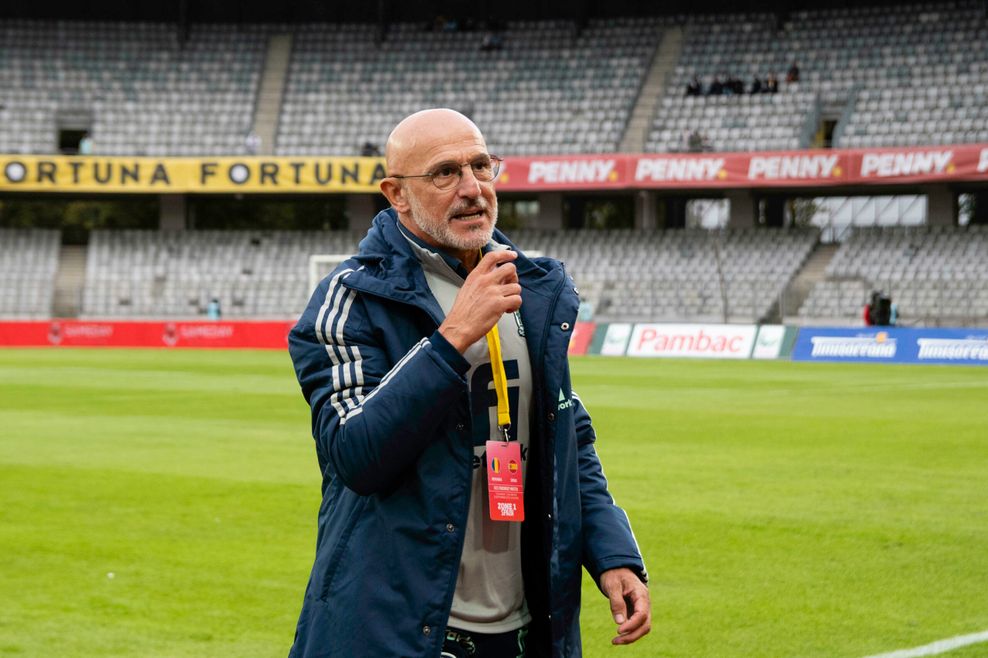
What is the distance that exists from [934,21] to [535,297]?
5081 cm

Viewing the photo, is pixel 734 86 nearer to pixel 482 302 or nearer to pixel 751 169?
pixel 751 169

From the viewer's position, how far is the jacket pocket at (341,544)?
11.0ft

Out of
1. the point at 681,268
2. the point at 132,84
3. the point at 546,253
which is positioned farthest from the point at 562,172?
the point at 132,84

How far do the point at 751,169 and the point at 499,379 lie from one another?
44465 mm

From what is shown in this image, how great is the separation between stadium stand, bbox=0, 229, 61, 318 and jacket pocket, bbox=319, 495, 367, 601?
1899 inches

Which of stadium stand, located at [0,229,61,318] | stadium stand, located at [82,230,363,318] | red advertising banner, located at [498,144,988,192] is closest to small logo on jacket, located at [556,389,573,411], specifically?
red advertising banner, located at [498,144,988,192]

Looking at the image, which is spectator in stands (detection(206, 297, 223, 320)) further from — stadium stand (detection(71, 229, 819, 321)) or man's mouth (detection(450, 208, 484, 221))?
man's mouth (detection(450, 208, 484, 221))

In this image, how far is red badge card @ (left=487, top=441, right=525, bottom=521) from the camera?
11.0 ft

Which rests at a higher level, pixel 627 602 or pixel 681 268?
pixel 681 268

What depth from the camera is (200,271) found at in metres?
52.0

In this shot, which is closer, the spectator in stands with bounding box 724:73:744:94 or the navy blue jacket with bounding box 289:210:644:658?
the navy blue jacket with bounding box 289:210:644:658

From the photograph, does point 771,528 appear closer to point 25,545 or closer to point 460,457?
point 25,545

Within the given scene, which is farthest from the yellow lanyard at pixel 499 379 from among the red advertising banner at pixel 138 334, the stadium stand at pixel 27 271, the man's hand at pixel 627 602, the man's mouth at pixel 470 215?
the stadium stand at pixel 27 271

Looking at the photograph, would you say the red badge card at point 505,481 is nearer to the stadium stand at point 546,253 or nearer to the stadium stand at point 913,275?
the stadium stand at point 913,275
